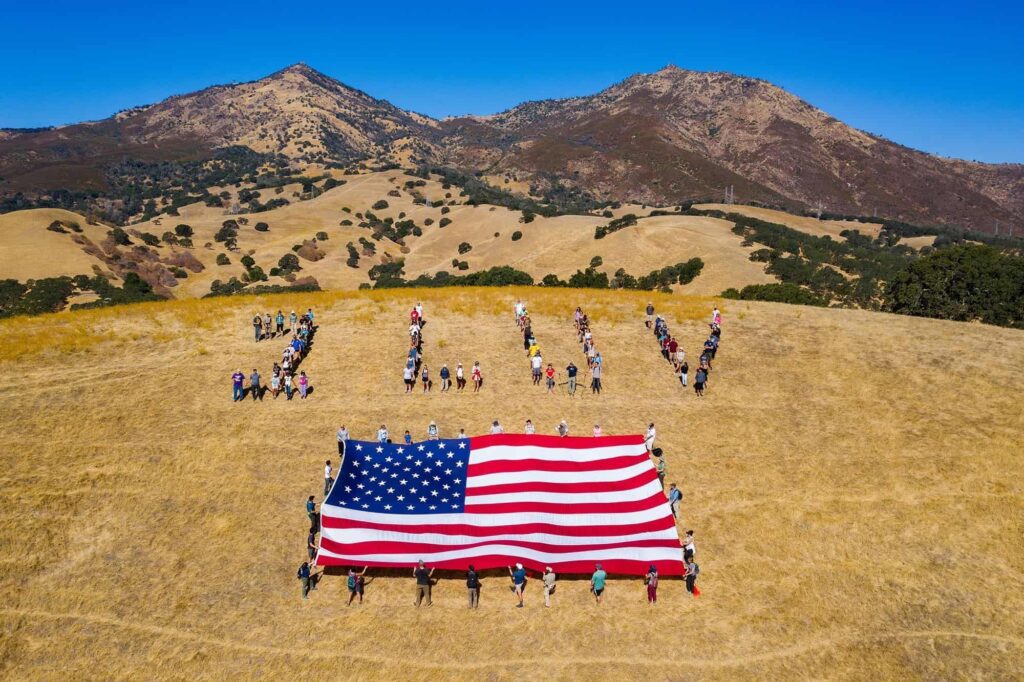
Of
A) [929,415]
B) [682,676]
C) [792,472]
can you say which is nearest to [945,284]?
[929,415]

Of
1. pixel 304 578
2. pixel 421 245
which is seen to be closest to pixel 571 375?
pixel 304 578

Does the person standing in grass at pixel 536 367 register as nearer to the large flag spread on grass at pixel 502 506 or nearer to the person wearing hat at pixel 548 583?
the large flag spread on grass at pixel 502 506

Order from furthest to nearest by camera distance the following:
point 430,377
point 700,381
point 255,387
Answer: point 430,377, point 700,381, point 255,387

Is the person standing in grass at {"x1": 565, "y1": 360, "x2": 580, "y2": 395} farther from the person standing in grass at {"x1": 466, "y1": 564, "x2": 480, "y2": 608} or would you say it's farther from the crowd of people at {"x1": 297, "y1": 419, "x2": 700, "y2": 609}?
the person standing in grass at {"x1": 466, "y1": 564, "x2": 480, "y2": 608}

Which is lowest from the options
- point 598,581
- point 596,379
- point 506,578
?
point 506,578

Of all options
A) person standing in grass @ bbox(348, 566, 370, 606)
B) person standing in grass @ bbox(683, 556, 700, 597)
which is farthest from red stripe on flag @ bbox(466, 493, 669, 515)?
person standing in grass @ bbox(348, 566, 370, 606)

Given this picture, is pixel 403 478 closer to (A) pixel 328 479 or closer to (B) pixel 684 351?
(A) pixel 328 479

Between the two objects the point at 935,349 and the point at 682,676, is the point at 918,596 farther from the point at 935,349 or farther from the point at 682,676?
the point at 935,349
